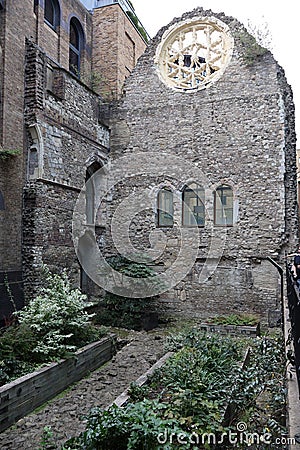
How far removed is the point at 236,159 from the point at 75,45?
7.96 metres

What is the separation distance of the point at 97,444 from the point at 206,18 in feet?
43.7

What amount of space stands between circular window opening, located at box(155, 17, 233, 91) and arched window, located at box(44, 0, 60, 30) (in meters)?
3.64

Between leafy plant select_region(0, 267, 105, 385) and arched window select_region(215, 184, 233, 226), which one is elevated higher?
arched window select_region(215, 184, 233, 226)

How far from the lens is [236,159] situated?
484 inches

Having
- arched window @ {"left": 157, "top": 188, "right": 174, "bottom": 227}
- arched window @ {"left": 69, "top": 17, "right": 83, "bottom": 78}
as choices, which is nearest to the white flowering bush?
arched window @ {"left": 157, "top": 188, "right": 174, "bottom": 227}

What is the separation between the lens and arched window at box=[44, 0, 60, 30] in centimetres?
1291

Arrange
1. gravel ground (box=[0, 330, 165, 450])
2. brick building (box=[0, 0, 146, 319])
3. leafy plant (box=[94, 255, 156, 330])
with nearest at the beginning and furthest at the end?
gravel ground (box=[0, 330, 165, 450]) < brick building (box=[0, 0, 146, 319]) < leafy plant (box=[94, 255, 156, 330])

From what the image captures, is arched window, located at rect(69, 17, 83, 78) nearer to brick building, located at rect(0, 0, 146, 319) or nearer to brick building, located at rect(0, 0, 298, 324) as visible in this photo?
brick building, located at rect(0, 0, 298, 324)

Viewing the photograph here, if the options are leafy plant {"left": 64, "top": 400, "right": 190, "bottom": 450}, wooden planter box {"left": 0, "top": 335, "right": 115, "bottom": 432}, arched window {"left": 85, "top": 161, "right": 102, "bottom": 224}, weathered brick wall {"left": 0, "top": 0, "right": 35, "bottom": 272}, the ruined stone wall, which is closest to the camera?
leafy plant {"left": 64, "top": 400, "right": 190, "bottom": 450}

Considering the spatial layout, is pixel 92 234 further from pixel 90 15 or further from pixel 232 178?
pixel 90 15

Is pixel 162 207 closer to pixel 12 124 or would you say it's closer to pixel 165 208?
pixel 165 208

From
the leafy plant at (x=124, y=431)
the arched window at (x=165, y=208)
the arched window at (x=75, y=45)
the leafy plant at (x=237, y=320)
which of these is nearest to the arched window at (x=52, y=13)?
the arched window at (x=75, y=45)

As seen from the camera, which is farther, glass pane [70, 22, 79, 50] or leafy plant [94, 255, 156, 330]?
glass pane [70, 22, 79, 50]

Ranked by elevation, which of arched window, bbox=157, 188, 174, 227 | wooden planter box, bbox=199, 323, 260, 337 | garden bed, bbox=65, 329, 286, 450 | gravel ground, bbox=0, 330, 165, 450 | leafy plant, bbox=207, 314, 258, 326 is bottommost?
gravel ground, bbox=0, 330, 165, 450
